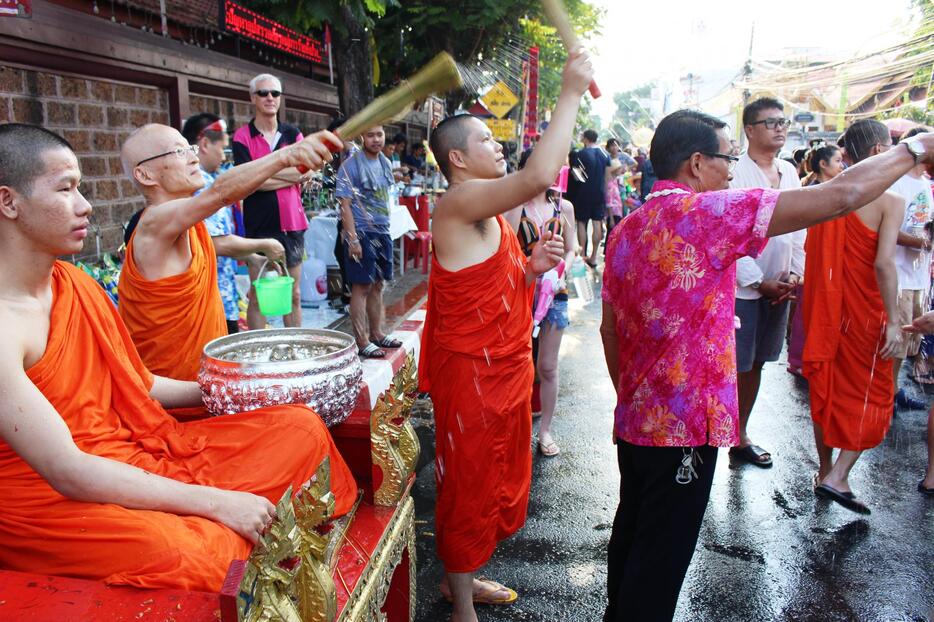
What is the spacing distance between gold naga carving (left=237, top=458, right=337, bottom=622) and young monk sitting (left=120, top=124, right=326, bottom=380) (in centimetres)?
128

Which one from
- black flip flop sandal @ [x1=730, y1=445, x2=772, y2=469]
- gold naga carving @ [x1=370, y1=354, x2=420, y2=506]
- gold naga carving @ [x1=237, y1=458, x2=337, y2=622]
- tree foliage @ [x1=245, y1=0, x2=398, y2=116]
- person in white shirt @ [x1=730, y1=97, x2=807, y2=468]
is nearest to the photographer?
gold naga carving @ [x1=237, y1=458, x2=337, y2=622]

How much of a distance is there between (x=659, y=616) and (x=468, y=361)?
117 cm

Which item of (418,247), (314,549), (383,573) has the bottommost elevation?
(383,573)

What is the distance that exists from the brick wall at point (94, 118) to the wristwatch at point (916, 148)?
5.21 meters

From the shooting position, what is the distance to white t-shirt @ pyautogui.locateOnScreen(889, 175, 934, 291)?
4.48 m

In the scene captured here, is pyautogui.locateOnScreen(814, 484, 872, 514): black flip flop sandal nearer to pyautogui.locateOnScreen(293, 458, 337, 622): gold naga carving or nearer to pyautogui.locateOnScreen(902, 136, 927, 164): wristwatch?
pyautogui.locateOnScreen(902, 136, 927, 164): wristwatch

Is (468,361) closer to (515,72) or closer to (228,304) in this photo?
(228,304)

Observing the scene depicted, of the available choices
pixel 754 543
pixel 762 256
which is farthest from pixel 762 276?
pixel 754 543

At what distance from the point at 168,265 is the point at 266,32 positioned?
6.28m

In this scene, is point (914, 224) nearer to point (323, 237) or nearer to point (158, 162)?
point (158, 162)

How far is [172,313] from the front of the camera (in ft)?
8.66

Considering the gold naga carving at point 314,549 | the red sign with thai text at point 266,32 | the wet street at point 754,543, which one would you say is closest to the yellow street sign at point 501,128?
the red sign with thai text at point 266,32

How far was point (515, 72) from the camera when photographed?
45.0ft

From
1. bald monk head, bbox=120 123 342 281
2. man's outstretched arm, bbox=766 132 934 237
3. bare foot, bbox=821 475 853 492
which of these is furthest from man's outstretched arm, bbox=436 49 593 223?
bare foot, bbox=821 475 853 492
